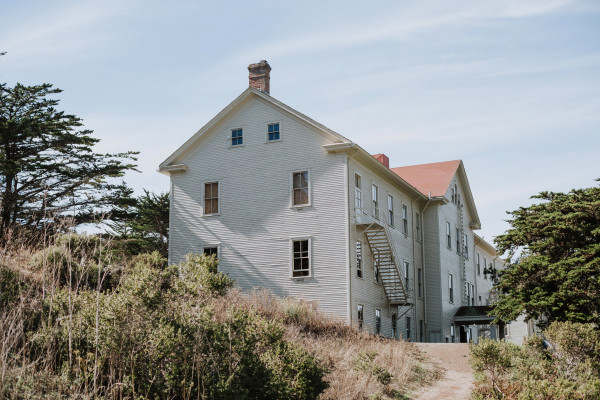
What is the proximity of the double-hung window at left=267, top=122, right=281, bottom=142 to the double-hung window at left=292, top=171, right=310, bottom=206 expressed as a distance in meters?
1.97

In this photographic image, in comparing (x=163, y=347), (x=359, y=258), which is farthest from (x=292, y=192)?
(x=163, y=347)

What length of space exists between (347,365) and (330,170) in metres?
12.2

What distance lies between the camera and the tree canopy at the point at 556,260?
21.5 m

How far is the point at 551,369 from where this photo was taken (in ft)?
54.5

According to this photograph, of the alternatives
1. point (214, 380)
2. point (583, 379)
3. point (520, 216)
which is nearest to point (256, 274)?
point (520, 216)

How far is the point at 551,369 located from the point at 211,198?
17876 mm

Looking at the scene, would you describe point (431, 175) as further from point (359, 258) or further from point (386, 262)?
point (359, 258)

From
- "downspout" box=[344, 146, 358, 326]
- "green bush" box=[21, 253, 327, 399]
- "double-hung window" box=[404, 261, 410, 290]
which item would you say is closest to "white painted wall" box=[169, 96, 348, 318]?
"downspout" box=[344, 146, 358, 326]

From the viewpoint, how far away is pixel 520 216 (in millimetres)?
24109

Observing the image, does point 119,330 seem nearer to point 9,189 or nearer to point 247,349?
point 247,349

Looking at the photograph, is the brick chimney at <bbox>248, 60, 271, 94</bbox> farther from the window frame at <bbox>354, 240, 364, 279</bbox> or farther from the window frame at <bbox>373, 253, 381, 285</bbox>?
the window frame at <bbox>373, 253, 381, 285</bbox>

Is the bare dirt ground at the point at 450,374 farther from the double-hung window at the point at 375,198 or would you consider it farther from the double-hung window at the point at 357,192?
the double-hung window at the point at 375,198

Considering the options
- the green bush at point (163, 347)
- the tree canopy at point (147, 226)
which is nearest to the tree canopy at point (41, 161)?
the tree canopy at point (147, 226)

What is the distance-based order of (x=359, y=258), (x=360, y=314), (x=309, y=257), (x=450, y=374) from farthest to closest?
(x=359, y=258)
(x=360, y=314)
(x=309, y=257)
(x=450, y=374)
